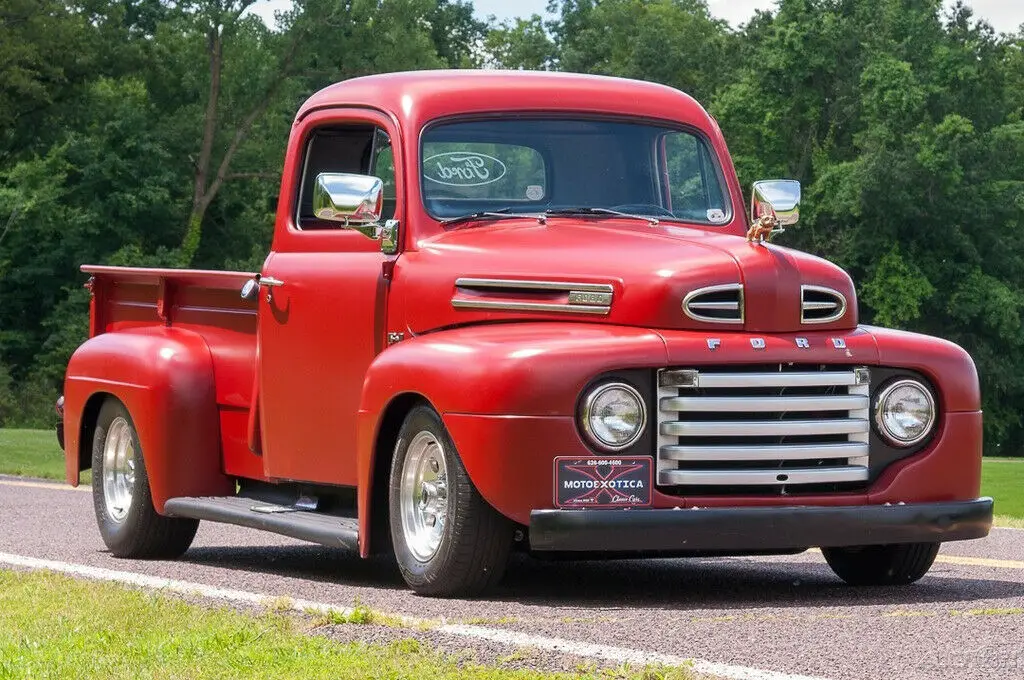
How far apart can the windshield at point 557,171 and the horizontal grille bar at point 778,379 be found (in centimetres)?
143

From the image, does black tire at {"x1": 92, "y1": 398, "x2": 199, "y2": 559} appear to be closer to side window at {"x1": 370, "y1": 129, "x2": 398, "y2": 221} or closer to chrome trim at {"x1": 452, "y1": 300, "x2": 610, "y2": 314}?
side window at {"x1": 370, "y1": 129, "x2": 398, "y2": 221}

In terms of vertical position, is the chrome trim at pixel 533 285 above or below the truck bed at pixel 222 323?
above

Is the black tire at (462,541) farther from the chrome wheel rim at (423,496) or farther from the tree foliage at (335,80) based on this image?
the tree foliage at (335,80)

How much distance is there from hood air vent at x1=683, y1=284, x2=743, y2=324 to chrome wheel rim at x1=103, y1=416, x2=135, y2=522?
378 cm

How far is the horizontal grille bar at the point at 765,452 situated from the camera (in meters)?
7.12

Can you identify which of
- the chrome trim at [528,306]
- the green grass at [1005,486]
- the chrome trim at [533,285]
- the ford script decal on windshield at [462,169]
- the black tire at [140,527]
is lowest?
the green grass at [1005,486]

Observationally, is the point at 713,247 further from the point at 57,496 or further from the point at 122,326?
the point at 57,496

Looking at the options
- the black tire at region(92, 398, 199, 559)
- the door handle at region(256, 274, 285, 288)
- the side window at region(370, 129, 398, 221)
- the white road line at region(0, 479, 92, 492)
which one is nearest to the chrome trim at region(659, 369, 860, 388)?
the side window at region(370, 129, 398, 221)

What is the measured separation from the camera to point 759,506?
7.23 meters

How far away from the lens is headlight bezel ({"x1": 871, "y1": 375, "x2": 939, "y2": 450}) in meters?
7.50

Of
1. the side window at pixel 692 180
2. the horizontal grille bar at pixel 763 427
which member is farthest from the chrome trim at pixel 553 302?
the side window at pixel 692 180

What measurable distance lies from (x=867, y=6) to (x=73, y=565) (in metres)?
57.9

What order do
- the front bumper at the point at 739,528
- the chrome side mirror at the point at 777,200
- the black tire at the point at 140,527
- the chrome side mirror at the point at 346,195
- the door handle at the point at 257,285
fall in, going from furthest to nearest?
1. the black tire at the point at 140,527
2. the door handle at the point at 257,285
3. the chrome side mirror at the point at 777,200
4. the chrome side mirror at the point at 346,195
5. the front bumper at the point at 739,528

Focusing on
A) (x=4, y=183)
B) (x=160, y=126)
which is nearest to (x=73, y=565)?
(x=4, y=183)
